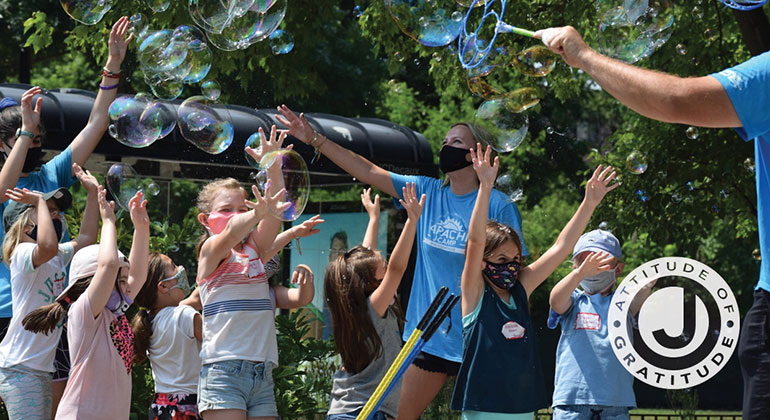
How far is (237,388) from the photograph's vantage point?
4.31 meters

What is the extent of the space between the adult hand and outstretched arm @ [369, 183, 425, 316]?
182 centimetres

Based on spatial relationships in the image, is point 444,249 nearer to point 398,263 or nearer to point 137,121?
point 398,263

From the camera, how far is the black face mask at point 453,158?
5.11m

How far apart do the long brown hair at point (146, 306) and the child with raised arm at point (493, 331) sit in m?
1.64

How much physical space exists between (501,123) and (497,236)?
1241mm

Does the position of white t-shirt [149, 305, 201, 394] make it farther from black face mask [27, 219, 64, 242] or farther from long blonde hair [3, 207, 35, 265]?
long blonde hair [3, 207, 35, 265]

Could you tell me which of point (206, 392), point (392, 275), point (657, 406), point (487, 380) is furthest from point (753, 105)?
point (657, 406)

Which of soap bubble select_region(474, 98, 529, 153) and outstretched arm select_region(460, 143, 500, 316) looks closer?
outstretched arm select_region(460, 143, 500, 316)

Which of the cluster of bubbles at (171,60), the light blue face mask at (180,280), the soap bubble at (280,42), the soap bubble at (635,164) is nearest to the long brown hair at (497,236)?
the light blue face mask at (180,280)

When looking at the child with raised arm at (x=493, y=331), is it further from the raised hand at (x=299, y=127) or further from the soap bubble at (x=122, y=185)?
the soap bubble at (x=122, y=185)

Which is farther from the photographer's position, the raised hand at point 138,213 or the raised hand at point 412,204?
the raised hand at point 412,204

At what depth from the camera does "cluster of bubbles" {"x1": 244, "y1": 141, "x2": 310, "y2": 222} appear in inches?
184

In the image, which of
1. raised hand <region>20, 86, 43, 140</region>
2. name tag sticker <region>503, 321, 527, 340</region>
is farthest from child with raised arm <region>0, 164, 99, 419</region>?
name tag sticker <region>503, 321, 527, 340</region>

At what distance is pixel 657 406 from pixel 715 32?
6482mm
